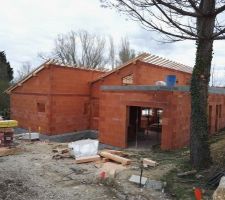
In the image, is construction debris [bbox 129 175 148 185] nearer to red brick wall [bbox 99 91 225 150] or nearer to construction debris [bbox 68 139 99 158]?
construction debris [bbox 68 139 99 158]

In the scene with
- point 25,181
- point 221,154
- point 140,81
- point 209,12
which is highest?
point 209,12

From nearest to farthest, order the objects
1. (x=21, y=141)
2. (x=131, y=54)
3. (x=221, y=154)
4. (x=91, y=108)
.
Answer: (x=221, y=154) → (x=21, y=141) → (x=91, y=108) → (x=131, y=54)

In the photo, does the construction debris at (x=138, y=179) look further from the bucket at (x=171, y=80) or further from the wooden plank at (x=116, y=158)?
the bucket at (x=171, y=80)

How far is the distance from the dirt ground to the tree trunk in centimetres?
118

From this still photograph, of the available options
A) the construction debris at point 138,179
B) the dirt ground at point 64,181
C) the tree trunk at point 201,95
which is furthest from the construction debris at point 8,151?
the tree trunk at point 201,95

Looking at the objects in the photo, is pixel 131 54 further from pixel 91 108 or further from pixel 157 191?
pixel 157 191

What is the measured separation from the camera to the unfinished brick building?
538 inches

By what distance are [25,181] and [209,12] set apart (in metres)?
6.94

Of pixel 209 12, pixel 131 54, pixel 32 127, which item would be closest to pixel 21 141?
pixel 32 127

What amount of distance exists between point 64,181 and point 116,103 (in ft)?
23.2

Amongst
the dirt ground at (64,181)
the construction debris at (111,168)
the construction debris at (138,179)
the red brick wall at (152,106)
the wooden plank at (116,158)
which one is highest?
the red brick wall at (152,106)

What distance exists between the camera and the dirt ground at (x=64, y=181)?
7.53 metres

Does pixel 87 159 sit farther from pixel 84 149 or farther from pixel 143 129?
pixel 143 129

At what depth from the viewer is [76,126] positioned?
22516mm
